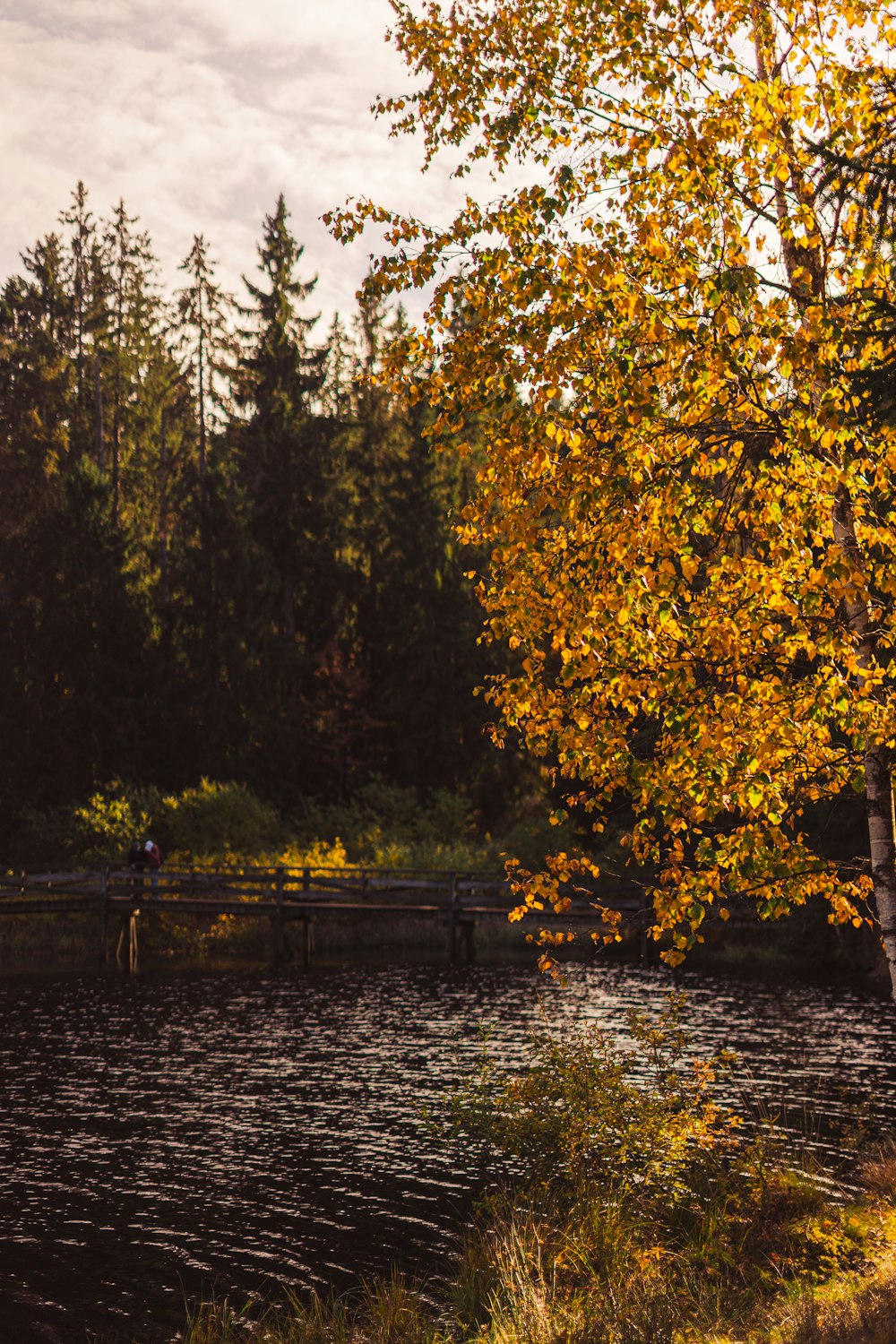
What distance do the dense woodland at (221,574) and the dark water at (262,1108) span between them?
60.6ft

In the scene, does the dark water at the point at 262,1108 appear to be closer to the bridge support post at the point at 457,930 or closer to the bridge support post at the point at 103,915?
the bridge support post at the point at 457,930

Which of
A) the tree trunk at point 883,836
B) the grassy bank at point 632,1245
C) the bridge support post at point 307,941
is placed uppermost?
the tree trunk at point 883,836

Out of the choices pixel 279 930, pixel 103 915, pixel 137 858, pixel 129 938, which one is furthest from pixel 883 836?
pixel 137 858

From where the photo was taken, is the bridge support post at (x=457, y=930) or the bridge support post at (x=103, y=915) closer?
the bridge support post at (x=457, y=930)

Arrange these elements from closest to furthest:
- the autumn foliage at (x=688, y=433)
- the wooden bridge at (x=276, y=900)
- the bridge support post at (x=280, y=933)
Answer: the autumn foliage at (x=688, y=433) → the bridge support post at (x=280, y=933) → the wooden bridge at (x=276, y=900)

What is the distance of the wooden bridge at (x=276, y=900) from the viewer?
3803 cm

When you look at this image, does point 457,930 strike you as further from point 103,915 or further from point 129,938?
point 103,915

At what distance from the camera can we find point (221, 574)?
5344 cm

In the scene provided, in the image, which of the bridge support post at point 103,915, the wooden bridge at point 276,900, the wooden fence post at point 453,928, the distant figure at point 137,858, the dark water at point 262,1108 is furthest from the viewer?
the distant figure at point 137,858

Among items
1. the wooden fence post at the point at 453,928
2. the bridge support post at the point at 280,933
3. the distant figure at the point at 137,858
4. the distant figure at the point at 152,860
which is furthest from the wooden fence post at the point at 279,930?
the distant figure at the point at 137,858

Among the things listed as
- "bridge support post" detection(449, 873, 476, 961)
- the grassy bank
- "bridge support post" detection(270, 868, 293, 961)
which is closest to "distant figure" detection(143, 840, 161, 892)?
"bridge support post" detection(270, 868, 293, 961)

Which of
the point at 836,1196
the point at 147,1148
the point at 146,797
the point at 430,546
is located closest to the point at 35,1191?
the point at 147,1148

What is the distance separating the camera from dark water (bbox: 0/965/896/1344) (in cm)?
1311

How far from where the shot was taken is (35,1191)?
1562 centimetres
